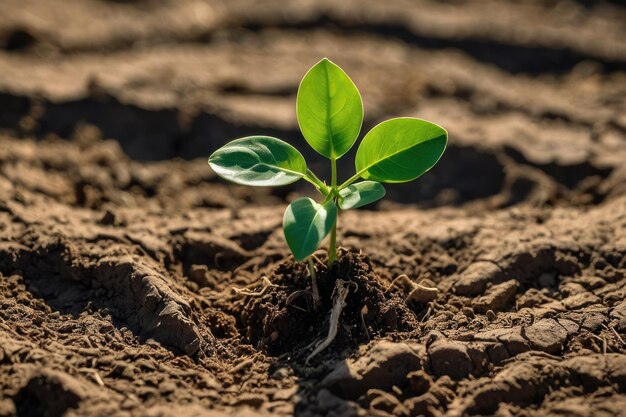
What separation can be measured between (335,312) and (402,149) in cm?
50

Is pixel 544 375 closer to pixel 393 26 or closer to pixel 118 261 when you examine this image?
pixel 118 261

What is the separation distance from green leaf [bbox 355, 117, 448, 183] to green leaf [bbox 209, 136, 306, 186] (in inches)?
8.1

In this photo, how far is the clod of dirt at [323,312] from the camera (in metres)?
1.98

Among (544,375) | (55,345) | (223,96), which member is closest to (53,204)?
(55,345)

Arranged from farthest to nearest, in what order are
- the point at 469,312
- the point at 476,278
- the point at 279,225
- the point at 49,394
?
the point at 279,225 < the point at 476,278 < the point at 469,312 < the point at 49,394

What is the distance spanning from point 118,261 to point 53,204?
2.21ft

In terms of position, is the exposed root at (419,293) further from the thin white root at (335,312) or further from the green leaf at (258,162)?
the green leaf at (258,162)

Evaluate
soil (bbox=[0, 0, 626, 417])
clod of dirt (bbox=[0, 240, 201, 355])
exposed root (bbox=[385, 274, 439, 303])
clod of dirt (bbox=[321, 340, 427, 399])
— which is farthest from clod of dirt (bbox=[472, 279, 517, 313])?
clod of dirt (bbox=[0, 240, 201, 355])

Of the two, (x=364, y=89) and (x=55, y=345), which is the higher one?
(x=364, y=89)

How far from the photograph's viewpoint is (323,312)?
2.01 metres

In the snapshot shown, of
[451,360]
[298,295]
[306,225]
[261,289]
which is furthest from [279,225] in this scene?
[451,360]

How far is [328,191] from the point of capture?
1.96 m

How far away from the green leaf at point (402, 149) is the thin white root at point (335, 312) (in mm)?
327

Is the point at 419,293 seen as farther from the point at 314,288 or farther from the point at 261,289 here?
the point at 261,289
